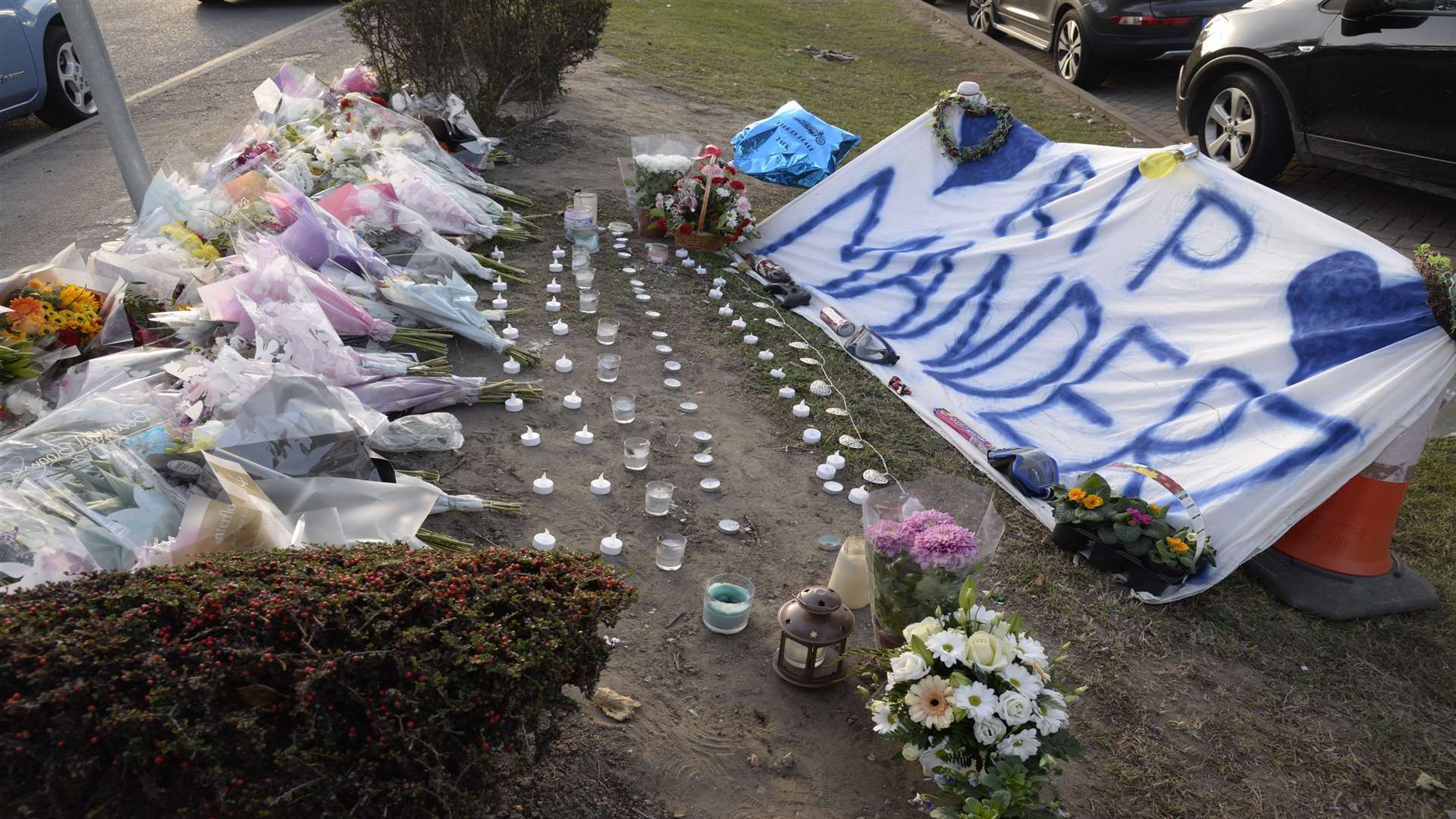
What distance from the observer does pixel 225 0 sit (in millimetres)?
13594

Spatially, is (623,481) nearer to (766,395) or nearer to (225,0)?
(766,395)

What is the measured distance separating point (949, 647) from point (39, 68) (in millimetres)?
9040

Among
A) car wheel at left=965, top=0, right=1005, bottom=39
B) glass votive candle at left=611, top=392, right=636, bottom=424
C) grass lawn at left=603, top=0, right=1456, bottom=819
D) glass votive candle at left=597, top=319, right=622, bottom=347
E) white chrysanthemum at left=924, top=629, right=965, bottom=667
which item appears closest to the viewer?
white chrysanthemum at left=924, top=629, right=965, bottom=667

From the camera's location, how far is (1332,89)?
21.7 feet

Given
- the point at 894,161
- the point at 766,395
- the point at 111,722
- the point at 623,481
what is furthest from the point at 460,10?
the point at 111,722

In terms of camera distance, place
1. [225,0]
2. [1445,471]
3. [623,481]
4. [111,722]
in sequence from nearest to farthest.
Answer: [111,722] < [623,481] < [1445,471] < [225,0]

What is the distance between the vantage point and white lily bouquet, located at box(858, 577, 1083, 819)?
256cm

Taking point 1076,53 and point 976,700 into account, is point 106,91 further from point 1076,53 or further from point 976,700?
point 1076,53

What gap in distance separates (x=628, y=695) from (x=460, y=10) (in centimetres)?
690

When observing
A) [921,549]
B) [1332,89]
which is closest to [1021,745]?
[921,549]

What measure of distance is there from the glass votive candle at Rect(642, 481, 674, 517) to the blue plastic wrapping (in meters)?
4.76

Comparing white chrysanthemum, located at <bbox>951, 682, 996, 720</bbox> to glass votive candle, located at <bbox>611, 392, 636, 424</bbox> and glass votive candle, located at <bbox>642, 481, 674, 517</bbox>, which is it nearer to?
glass votive candle, located at <bbox>642, 481, 674, 517</bbox>

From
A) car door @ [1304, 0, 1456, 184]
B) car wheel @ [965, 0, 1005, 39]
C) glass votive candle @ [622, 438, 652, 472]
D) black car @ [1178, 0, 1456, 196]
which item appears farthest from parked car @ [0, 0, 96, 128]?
car wheel @ [965, 0, 1005, 39]

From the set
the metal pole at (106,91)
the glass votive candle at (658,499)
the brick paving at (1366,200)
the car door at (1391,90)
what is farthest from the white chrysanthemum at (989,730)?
the car door at (1391,90)
